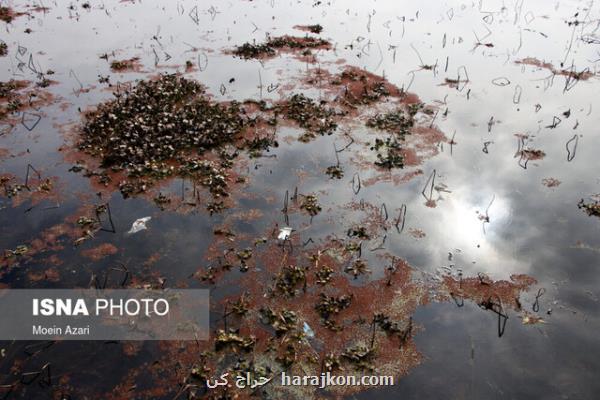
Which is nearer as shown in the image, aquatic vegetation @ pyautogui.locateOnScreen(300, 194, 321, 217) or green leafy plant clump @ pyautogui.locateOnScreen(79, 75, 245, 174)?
aquatic vegetation @ pyautogui.locateOnScreen(300, 194, 321, 217)

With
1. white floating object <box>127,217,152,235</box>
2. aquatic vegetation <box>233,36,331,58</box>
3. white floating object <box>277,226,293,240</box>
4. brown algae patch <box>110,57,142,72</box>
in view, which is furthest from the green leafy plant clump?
aquatic vegetation <box>233,36,331,58</box>

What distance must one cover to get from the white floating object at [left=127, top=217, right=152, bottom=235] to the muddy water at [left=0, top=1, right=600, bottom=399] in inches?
8.0

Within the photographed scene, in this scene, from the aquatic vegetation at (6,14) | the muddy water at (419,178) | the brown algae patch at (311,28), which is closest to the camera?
the muddy water at (419,178)

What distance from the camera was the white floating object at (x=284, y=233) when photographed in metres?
10.9

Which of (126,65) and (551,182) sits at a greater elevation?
(126,65)

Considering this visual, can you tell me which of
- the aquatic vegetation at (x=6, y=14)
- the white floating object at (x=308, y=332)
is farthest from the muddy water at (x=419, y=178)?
the white floating object at (x=308, y=332)

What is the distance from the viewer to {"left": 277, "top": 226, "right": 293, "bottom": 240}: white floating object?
10859mm

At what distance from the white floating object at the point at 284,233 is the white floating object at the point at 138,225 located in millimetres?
3566

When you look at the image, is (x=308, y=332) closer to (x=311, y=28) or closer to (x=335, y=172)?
(x=335, y=172)

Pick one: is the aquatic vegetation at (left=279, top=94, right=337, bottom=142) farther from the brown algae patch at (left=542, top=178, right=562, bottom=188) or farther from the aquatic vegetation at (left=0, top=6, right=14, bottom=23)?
the aquatic vegetation at (left=0, top=6, right=14, bottom=23)

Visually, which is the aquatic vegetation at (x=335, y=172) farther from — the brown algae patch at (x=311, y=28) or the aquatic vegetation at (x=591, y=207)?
the brown algae patch at (x=311, y=28)

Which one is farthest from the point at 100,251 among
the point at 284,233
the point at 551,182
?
the point at 551,182

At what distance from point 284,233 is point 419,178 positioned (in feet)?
16.1

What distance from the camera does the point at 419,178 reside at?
1307cm
